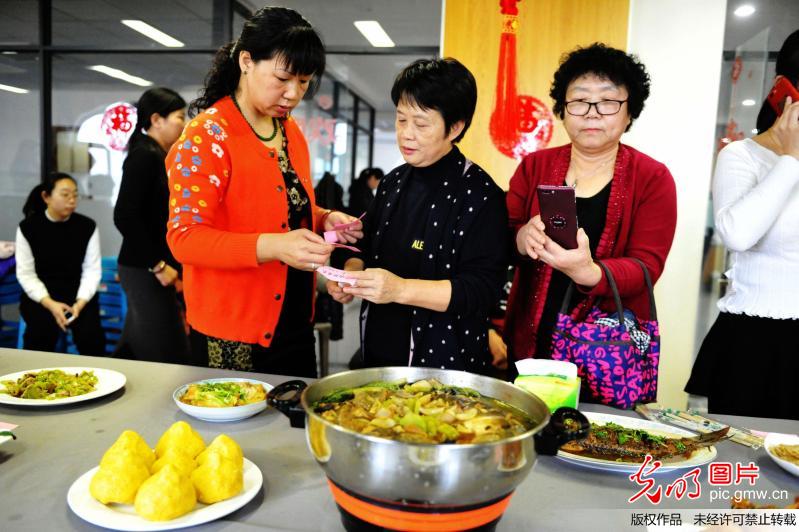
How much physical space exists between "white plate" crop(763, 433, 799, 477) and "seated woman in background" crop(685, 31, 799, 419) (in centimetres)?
60

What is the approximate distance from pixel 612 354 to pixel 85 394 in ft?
4.19

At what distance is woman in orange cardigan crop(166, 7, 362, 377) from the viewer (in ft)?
5.28

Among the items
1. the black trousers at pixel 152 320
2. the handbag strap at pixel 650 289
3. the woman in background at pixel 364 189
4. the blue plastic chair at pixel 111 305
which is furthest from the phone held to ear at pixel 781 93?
the blue plastic chair at pixel 111 305

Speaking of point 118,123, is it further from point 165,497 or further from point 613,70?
point 165,497

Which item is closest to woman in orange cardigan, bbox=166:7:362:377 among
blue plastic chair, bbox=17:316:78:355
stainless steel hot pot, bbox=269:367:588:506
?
stainless steel hot pot, bbox=269:367:588:506

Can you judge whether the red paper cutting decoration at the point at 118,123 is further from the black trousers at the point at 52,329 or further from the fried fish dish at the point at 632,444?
the fried fish dish at the point at 632,444

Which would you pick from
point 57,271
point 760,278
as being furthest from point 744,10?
point 57,271

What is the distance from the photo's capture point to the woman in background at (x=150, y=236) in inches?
125

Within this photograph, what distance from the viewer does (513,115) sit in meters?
3.97

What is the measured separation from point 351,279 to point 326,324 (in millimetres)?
2557

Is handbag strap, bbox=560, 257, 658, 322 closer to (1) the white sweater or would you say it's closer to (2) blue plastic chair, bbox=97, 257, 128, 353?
(1) the white sweater

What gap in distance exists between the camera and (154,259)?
10.7 ft

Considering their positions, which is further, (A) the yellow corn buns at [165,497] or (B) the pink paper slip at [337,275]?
(B) the pink paper slip at [337,275]

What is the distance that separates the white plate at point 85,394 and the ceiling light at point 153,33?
150 inches
